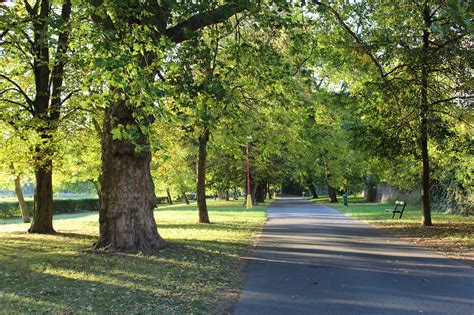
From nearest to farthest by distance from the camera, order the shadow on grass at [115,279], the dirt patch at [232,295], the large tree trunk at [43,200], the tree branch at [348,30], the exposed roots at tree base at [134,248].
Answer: the dirt patch at [232,295]
the shadow on grass at [115,279]
the tree branch at [348,30]
the exposed roots at tree base at [134,248]
the large tree trunk at [43,200]

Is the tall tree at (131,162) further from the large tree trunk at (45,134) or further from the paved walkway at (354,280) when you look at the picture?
the large tree trunk at (45,134)

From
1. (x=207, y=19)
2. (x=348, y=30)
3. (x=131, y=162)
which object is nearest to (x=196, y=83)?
(x=207, y=19)

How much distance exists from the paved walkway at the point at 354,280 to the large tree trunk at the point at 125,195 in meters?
2.79

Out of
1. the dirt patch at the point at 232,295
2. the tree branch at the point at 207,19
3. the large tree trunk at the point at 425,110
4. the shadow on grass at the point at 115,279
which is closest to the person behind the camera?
the dirt patch at the point at 232,295

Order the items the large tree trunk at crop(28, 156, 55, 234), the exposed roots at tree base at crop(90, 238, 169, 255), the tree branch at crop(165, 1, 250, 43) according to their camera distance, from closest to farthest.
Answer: the tree branch at crop(165, 1, 250, 43), the exposed roots at tree base at crop(90, 238, 169, 255), the large tree trunk at crop(28, 156, 55, 234)

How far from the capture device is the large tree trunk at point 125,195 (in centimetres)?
1073

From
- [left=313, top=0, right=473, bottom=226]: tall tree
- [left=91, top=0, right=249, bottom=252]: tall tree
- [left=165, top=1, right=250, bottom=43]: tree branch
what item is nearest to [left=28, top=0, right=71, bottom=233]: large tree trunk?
[left=91, top=0, right=249, bottom=252]: tall tree

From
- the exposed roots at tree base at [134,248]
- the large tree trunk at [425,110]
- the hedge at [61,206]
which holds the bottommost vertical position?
the hedge at [61,206]

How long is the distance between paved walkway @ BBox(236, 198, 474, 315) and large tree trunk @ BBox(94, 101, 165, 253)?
9.15 ft

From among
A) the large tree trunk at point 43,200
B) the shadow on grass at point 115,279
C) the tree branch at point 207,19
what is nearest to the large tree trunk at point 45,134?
the large tree trunk at point 43,200

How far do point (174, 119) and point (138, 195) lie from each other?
4926mm

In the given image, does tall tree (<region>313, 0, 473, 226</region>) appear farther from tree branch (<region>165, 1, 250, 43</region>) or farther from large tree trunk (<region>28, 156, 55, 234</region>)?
large tree trunk (<region>28, 156, 55, 234</region>)

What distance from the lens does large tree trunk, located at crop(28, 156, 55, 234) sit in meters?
16.1

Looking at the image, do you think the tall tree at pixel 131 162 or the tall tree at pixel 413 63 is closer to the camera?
the tall tree at pixel 131 162
